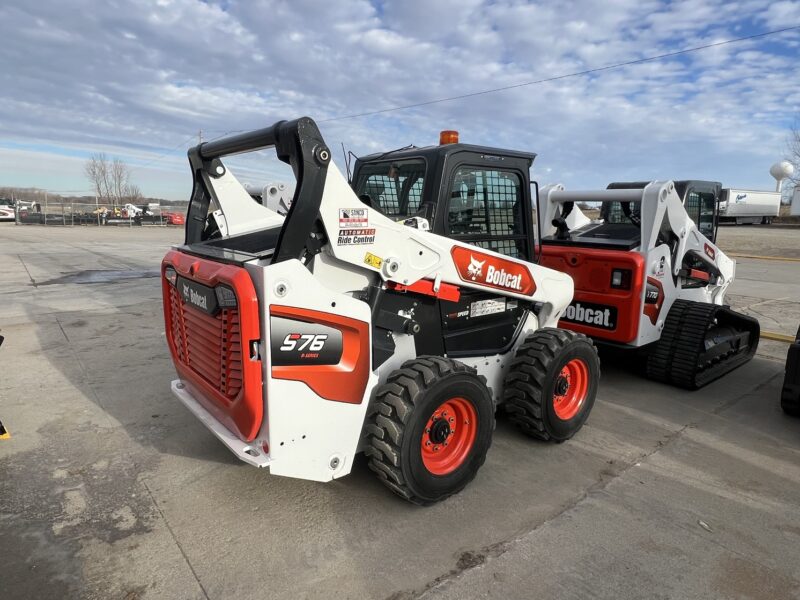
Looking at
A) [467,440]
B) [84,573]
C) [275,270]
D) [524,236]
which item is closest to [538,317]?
[524,236]

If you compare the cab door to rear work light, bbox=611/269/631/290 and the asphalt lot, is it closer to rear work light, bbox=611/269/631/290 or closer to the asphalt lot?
the asphalt lot

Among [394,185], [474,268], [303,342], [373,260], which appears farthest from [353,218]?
[394,185]

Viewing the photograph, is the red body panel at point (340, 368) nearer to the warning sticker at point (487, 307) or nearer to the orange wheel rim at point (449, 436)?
the orange wheel rim at point (449, 436)

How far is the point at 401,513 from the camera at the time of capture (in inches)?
124

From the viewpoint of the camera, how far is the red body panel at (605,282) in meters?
5.11

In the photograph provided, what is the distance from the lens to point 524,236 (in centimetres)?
408

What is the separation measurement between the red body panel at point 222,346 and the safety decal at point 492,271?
4.50 ft

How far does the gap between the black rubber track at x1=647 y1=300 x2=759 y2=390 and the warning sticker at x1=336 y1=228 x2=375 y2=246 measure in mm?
3812

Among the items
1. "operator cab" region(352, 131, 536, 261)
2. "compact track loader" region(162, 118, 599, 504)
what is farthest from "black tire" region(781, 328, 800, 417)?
"operator cab" region(352, 131, 536, 261)

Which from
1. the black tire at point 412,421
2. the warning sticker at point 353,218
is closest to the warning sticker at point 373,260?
the warning sticker at point 353,218

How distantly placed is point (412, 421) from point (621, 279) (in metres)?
3.20

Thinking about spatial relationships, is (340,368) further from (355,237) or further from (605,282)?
(605,282)

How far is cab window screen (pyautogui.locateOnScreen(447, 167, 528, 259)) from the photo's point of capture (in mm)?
3598

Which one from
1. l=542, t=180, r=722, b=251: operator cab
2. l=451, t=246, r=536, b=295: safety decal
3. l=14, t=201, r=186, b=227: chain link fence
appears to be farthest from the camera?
l=14, t=201, r=186, b=227: chain link fence
